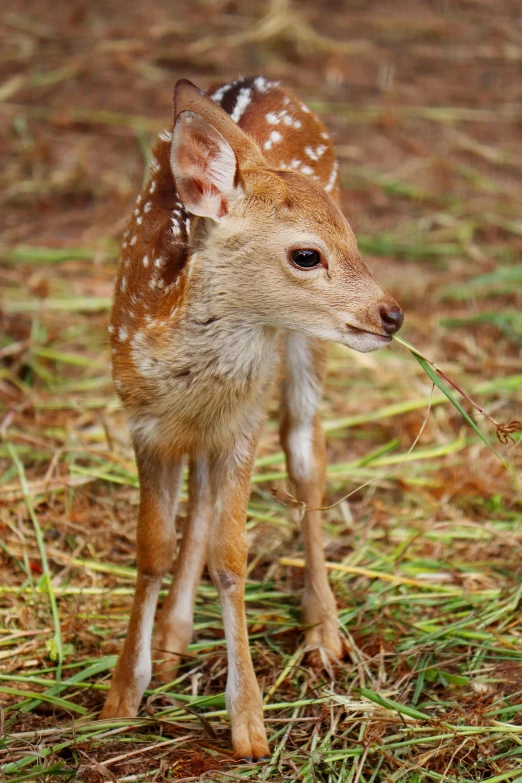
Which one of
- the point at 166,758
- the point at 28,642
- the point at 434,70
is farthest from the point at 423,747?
the point at 434,70

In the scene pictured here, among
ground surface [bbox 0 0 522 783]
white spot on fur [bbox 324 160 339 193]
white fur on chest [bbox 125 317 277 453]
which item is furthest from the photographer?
white spot on fur [bbox 324 160 339 193]

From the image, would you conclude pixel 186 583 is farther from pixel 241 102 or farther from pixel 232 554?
pixel 241 102

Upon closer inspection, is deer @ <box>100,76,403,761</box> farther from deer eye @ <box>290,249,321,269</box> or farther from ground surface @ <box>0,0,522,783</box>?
ground surface @ <box>0,0,522,783</box>

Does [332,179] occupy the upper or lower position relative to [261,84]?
lower

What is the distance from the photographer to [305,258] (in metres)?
3.35

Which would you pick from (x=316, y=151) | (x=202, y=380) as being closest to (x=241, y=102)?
(x=316, y=151)

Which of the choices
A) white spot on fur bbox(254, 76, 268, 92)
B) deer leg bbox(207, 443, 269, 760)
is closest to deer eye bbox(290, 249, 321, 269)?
deer leg bbox(207, 443, 269, 760)

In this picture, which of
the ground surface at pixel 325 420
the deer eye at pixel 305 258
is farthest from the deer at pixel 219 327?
the ground surface at pixel 325 420

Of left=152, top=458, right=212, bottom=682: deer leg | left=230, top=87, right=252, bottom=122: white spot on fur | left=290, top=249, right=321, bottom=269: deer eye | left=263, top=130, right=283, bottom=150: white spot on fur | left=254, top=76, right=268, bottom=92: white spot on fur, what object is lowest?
left=152, top=458, right=212, bottom=682: deer leg

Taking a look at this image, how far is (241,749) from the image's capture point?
11.5 feet

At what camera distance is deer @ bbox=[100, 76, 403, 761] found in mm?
3365

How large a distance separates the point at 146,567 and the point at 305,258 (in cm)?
116

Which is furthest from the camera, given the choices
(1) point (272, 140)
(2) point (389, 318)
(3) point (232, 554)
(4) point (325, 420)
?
(4) point (325, 420)

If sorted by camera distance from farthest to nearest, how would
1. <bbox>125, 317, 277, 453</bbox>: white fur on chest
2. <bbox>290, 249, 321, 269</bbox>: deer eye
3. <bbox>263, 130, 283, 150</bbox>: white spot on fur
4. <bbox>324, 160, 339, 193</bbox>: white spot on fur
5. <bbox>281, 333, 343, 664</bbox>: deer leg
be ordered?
<bbox>324, 160, 339, 193</bbox>: white spot on fur < <bbox>281, 333, 343, 664</bbox>: deer leg < <bbox>263, 130, 283, 150</bbox>: white spot on fur < <bbox>125, 317, 277, 453</bbox>: white fur on chest < <bbox>290, 249, 321, 269</bbox>: deer eye
